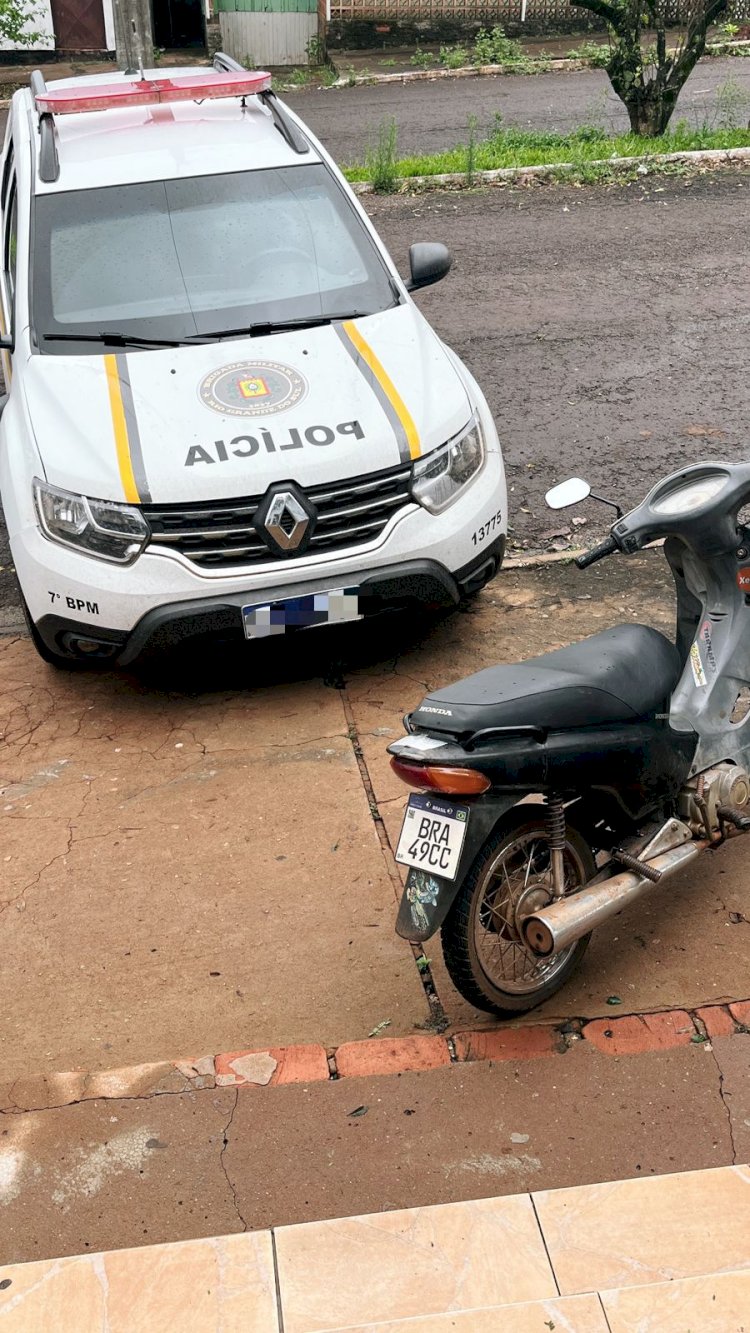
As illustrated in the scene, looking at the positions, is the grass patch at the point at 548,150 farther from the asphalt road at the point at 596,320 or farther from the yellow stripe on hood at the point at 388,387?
the yellow stripe on hood at the point at 388,387

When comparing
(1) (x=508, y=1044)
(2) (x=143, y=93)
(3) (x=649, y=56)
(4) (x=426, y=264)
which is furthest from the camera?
(3) (x=649, y=56)

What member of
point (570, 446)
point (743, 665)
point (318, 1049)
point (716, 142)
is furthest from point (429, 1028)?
point (716, 142)

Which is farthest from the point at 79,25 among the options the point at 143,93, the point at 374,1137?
the point at 374,1137

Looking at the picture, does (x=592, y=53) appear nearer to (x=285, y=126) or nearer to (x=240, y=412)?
(x=285, y=126)

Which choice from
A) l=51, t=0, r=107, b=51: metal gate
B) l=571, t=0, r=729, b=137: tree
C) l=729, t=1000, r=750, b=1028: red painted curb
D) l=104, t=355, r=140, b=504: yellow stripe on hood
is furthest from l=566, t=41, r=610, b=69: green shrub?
l=729, t=1000, r=750, b=1028: red painted curb

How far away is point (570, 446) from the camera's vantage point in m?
7.40

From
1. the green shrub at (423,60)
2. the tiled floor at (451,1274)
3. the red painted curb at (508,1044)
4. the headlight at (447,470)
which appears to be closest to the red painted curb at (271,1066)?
the red painted curb at (508,1044)

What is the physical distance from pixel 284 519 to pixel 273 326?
114cm

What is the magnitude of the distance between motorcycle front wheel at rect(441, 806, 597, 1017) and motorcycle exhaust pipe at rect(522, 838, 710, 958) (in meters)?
0.06

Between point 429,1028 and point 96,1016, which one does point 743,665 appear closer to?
point 429,1028

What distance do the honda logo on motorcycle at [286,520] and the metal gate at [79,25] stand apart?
22.3 m

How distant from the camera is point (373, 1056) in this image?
3463 mm

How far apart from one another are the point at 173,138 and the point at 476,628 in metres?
2.85

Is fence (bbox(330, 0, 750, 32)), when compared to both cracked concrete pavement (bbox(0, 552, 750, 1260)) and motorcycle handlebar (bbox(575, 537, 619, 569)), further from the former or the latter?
motorcycle handlebar (bbox(575, 537, 619, 569))
